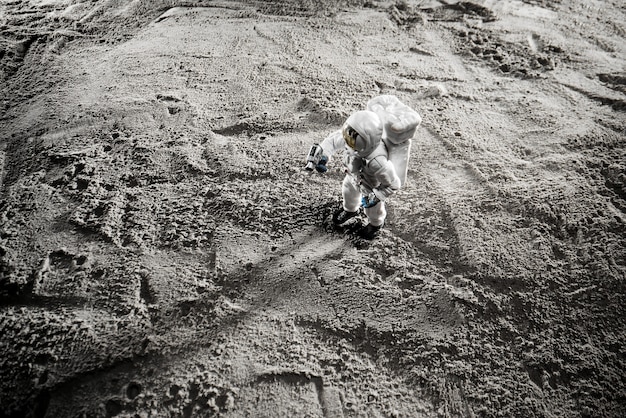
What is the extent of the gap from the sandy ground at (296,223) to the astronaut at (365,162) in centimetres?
36

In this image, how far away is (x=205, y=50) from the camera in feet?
12.4

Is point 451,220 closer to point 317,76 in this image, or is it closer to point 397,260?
point 397,260

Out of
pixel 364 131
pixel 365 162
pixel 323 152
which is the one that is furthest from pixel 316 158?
pixel 364 131

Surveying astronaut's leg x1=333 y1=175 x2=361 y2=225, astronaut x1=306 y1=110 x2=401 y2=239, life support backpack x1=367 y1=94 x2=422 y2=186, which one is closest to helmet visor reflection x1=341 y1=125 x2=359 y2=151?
astronaut x1=306 y1=110 x2=401 y2=239

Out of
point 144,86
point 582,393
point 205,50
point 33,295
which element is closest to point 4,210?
point 33,295

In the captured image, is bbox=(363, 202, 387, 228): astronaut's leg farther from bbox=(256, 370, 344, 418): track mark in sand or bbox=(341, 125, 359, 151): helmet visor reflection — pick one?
bbox=(256, 370, 344, 418): track mark in sand

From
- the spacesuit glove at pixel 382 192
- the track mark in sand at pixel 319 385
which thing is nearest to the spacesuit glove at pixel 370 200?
the spacesuit glove at pixel 382 192

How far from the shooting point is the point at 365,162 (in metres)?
1.96

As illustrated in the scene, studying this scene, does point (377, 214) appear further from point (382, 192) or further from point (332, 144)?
point (332, 144)

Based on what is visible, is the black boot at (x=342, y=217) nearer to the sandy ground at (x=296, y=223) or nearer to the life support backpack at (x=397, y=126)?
the sandy ground at (x=296, y=223)

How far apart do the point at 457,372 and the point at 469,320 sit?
1.07ft

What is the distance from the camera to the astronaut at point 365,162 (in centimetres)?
181

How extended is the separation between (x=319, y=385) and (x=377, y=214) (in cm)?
106

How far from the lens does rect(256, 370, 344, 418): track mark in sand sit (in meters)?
1.92
